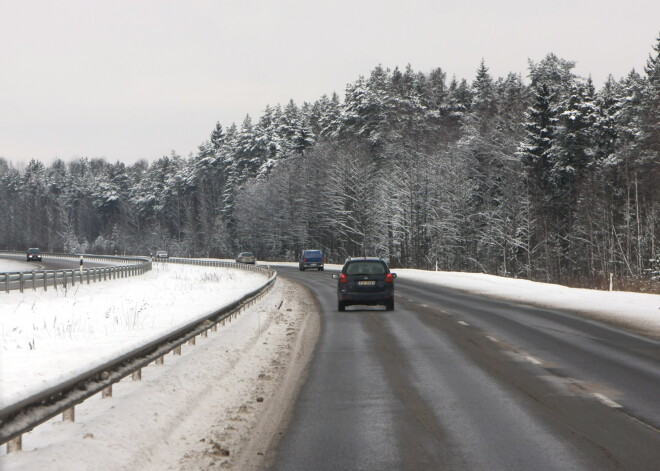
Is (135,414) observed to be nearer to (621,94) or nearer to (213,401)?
(213,401)

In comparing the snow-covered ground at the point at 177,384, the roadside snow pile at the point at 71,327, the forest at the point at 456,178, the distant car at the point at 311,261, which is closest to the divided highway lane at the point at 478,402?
the snow-covered ground at the point at 177,384

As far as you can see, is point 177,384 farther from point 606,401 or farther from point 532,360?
point 532,360

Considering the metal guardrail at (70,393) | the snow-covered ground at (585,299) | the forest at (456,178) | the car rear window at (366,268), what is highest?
the forest at (456,178)

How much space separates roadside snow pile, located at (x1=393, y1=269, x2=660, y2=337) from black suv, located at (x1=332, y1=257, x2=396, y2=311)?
596 centimetres

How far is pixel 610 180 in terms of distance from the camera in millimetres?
52656

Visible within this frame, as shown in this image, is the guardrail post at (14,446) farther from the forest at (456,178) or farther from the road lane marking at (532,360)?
the forest at (456,178)

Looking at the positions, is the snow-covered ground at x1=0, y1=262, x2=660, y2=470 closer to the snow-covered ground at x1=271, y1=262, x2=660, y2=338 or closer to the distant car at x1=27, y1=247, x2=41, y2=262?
the snow-covered ground at x1=271, y1=262, x2=660, y2=338

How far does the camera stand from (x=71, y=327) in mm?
20016

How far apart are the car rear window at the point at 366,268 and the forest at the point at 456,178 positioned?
548 inches

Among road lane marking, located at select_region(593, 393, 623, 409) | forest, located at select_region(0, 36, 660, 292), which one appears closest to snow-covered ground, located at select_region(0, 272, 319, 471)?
road lane marking, located at select_region(593, 393, 623, 409)

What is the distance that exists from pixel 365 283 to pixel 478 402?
551 inches

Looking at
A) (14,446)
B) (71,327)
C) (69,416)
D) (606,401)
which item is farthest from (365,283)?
(14,446)

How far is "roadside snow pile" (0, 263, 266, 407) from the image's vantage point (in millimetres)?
10133

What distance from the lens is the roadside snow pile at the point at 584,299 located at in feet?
64.9
